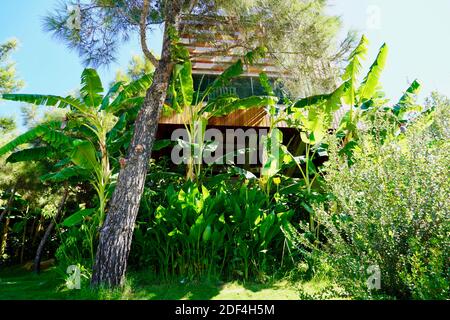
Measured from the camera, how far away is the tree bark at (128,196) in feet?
15.4

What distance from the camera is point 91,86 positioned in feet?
19.3

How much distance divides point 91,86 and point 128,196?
7.34ft

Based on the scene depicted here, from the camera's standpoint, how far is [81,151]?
570cm

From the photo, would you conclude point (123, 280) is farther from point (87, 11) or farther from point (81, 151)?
point (87, 11)

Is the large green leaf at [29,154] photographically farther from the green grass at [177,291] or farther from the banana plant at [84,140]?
the green grass at [177,291]

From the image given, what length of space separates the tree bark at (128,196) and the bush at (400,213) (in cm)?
290

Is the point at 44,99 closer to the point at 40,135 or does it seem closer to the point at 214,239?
the point at 40,135

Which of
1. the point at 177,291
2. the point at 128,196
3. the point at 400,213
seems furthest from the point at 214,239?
the point at 400,213

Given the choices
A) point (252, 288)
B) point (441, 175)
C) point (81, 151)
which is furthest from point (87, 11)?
point (441, 175)

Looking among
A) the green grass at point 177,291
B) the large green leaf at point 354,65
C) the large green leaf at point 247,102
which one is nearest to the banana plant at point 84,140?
the green grass at point 177,291

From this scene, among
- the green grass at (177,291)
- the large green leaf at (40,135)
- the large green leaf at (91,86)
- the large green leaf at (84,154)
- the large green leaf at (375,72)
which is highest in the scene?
the large green leaf at (375,72)

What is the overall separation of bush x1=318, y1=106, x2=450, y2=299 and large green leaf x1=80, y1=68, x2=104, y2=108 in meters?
4.51

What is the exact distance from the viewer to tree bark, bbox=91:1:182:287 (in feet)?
15.4

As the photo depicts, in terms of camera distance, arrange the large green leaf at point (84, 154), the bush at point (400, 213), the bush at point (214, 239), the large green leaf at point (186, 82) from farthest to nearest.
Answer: the large green leaf at point (186, 82) < the large green leaf at point (84, 154) < the bush at point (214, 239) < the bush at point (400, 213)
